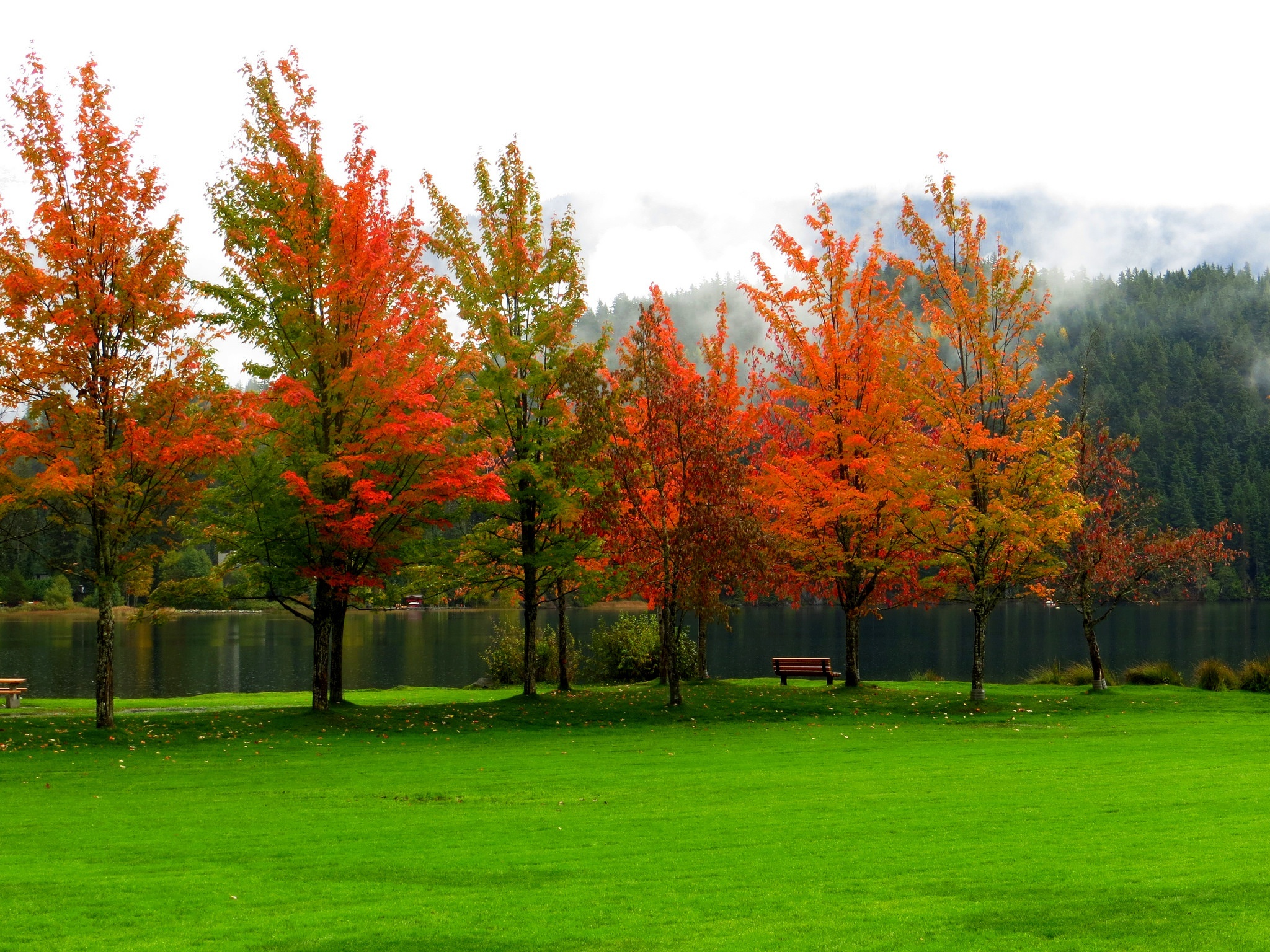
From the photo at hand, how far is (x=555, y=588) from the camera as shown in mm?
35469

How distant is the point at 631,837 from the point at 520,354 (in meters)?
19.3

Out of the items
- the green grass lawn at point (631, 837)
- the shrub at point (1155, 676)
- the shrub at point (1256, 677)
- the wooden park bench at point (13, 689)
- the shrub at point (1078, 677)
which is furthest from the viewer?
the shrub at point (1078, 677)

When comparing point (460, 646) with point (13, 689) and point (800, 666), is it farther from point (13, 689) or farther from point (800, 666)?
point (13, 689)

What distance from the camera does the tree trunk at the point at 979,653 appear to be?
30031 millimetres

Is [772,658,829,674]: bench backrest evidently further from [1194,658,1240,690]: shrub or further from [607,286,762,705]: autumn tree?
[1194,658,1240,690]: shrub

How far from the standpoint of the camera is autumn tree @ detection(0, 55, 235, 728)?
2211 centimetres

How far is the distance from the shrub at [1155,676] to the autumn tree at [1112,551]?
2753 millimetres

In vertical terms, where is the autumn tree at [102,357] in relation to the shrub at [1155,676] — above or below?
above

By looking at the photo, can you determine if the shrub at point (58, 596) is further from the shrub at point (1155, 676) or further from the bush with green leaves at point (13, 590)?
the shrub at point (1155, 676)

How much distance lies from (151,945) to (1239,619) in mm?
124081

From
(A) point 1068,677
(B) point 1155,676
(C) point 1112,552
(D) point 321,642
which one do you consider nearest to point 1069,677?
(A) point 1068,677

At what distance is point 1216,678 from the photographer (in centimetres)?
3431

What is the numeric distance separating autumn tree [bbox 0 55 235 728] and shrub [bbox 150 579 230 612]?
1289 millimetres

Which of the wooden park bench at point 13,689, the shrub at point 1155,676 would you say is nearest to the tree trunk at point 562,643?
the wooden park bench at point 13,689
